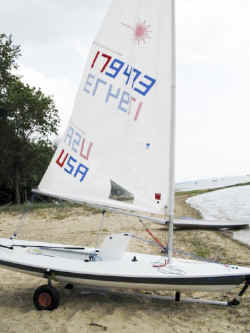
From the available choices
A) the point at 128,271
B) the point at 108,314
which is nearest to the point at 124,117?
the point at 128,271

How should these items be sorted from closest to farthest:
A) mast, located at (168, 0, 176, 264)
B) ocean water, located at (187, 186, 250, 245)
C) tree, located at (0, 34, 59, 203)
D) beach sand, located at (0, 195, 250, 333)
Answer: beach sand, located at (0, 195, 250, 333)
mast, located at (168, 0, 176, 264)
ocean water, located at (187, 186, 250, 245)
tree, located at (0, 34, 59, 203)

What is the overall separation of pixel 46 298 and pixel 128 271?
1380 mm

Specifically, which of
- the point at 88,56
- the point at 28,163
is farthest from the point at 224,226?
the point at 28,163

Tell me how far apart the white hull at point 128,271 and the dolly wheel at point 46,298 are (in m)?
0.22

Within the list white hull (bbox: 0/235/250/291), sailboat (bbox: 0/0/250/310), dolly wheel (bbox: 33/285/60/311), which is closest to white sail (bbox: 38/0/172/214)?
sailboat (bbox: 0/0/250/310)

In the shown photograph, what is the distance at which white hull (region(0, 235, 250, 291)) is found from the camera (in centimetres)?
405

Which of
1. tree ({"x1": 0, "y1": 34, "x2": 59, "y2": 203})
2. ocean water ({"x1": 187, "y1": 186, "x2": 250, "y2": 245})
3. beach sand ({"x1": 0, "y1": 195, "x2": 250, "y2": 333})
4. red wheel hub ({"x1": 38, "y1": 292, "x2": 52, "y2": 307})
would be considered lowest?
beach sand ({"x1": 0, "y1": 195, "x2": 250, "y2": 333})

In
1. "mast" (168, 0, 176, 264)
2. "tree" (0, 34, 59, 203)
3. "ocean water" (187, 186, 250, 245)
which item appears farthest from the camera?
"tree" (0, 34, 59, 203)

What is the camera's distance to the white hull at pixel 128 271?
159 inches

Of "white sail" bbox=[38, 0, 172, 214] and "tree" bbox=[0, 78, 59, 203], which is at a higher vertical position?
"tree" bbox=[0, 78, 59, 203]

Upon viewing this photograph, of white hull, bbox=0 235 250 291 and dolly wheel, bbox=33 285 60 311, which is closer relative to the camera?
white hull, bbox=0 235 250 291

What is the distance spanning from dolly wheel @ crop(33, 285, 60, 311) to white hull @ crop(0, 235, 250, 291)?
0.22 meters

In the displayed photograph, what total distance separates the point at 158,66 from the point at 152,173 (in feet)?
5.76

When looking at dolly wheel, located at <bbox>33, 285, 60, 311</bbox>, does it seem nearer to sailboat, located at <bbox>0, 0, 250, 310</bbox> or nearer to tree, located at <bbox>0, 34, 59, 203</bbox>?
sailboat, located at <bbox>0, 0, 250, 310</bbox>
